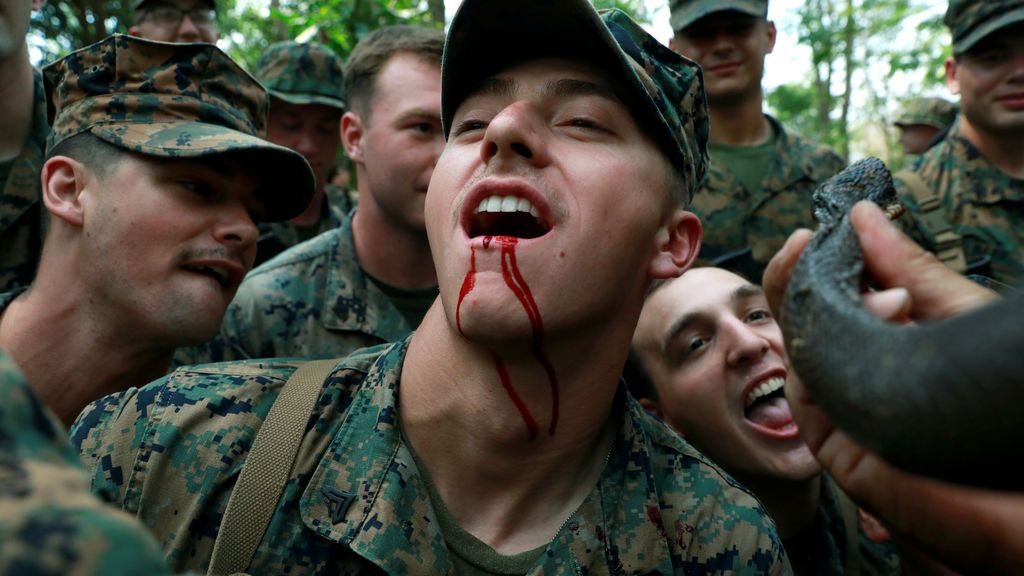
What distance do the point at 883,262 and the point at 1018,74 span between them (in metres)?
4.39

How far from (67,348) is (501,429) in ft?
6.32

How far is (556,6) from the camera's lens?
2.69 metres

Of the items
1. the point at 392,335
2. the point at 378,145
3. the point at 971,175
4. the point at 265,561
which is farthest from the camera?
the point at 971,175

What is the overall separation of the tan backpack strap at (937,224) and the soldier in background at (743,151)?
1.96ft

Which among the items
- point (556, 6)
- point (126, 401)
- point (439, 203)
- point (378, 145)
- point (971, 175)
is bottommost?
point (971, 175)

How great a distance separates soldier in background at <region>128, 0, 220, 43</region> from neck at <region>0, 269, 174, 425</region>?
368 cm

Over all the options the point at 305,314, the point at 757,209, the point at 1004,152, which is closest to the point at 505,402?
the point at 305,314

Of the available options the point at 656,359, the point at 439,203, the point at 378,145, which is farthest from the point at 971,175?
the point at 439,203

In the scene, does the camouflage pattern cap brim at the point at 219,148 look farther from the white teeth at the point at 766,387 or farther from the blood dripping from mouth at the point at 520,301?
the white teeth at the point at 766,387

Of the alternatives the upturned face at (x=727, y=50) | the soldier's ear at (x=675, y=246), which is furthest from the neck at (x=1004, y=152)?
the soldier's ear at (x=675, y=246)

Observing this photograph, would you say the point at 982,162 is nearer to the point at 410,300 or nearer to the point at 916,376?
the point at 410,300

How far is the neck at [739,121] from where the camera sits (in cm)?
595

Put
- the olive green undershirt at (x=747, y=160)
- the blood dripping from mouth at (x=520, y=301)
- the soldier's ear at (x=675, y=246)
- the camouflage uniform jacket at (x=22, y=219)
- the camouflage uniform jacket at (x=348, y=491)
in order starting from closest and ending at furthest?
the camouflage uniform jacket at (x=348, y=491)
the blood dripping from mouth at (x=520, y=301)
the soldier's ear at (x=675, y=246)
the camouflage uniform jacket at (x=22, y=219)
the olive green undershirt at (x=747, y=160)

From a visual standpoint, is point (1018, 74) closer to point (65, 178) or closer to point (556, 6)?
point (556, 6)
